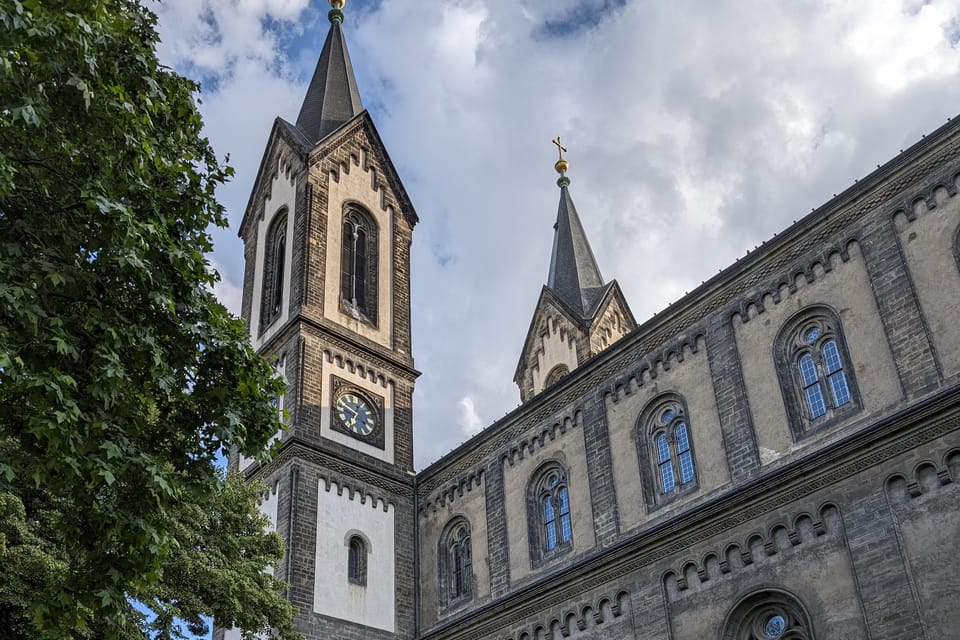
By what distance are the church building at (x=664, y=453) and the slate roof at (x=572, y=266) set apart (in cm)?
736

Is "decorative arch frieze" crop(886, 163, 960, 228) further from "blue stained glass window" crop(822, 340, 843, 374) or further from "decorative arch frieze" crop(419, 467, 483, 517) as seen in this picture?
"decorative arch frieze" crop(419, 467, 483, 517)

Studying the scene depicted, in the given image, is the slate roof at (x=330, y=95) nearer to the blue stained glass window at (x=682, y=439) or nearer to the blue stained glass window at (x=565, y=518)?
the blue stained glass window at (x=565, y=518)

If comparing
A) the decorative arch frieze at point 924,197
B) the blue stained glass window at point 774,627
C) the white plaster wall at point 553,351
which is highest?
the white plaster wall at point 553,351

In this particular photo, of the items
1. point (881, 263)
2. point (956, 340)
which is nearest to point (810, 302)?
point (881, 263)

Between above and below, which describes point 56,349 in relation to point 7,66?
below

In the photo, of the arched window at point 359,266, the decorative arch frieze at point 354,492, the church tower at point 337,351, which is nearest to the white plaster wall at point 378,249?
the church tower at point 337,351

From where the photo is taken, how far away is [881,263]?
20062 mm

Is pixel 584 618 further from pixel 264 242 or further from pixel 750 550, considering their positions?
pixel 264 242

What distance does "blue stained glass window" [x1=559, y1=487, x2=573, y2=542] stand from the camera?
24.4 metres

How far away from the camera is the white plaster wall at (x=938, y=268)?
18.3m

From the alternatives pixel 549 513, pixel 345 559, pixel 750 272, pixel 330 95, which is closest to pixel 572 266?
pixel 330 95

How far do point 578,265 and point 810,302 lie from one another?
19820mm

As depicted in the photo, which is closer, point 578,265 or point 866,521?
point 866,521

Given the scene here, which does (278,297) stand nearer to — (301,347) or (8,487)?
(301,347)
